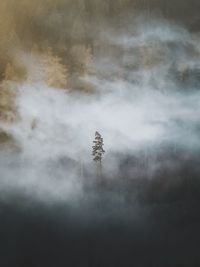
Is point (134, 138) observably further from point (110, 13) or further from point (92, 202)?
point (110, 13)

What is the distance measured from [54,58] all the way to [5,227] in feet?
126

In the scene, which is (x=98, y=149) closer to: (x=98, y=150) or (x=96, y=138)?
(x=98, y=150)

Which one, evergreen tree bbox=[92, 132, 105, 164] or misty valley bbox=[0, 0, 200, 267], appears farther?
evergreen tree bbox=[92, 132, 105, 164]

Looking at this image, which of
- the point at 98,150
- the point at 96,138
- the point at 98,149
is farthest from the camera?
the point at 98,150

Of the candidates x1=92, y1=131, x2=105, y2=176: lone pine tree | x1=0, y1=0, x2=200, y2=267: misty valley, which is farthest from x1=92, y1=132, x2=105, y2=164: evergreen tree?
x1=0, y1=0, x2=200, y2=267: misty valley

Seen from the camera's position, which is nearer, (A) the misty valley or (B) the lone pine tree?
(A) the misty valley

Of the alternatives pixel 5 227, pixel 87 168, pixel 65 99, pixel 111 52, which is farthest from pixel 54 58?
pixel 5 227

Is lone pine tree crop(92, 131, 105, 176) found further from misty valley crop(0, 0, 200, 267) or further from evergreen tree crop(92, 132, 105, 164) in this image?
misty valley crop(0, 0, 200, 267)

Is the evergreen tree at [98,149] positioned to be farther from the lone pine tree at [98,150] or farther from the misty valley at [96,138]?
the misty valley at [96,138]

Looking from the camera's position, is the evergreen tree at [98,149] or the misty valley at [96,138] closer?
the misty valley at [96,138]

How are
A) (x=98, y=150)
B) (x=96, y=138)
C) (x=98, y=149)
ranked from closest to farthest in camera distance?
(x=96, y=138), (x=98, y=149), (x=98, y=150)

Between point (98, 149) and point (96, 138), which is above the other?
point (98, 149)

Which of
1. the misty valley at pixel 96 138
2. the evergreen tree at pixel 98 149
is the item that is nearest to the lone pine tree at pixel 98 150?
the evergreen tree at pixel 98 149

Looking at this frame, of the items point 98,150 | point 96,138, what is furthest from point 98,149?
point 96,138
